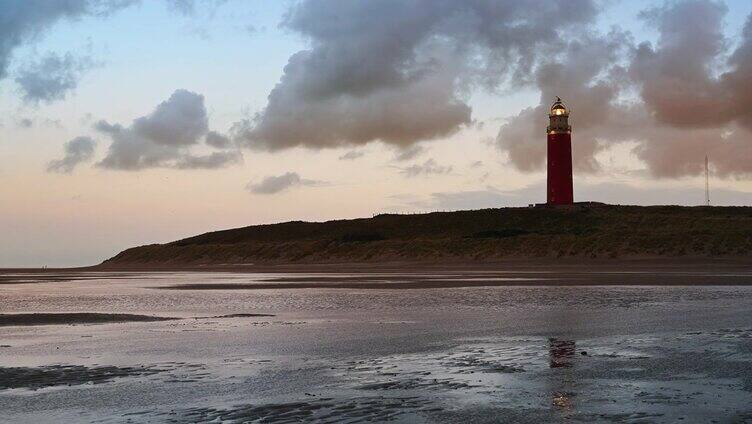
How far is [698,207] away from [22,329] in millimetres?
86791

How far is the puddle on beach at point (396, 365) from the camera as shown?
31.1ft

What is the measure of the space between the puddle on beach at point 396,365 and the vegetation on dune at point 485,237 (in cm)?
4043

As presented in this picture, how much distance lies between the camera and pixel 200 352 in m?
14.8

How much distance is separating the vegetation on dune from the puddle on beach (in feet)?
133

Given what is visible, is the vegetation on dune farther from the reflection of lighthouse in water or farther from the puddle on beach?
the reflection of lighthouse in water

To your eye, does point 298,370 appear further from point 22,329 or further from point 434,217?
point 434,217

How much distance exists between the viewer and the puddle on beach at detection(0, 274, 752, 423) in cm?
949

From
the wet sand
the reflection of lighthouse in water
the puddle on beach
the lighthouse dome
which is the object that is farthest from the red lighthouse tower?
the reflection of lighthouse in water

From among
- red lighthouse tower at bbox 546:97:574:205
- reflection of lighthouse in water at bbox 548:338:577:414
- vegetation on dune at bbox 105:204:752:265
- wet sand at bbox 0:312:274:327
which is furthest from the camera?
red lighthouse tower at bbox 546:97:574:205

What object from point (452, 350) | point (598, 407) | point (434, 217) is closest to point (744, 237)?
point (434, 217)

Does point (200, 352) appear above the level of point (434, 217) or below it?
below

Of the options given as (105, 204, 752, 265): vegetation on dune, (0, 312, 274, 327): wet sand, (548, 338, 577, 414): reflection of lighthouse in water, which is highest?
(105, 204, 752, 265): vegetation on dune

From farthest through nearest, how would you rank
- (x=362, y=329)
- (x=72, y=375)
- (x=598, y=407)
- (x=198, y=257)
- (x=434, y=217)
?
1. (x=434, y=217)
2. (x=198, y=257)
3. (x=362, y=329)
4. (x=72, y=375)
5. (x=598, y=407)

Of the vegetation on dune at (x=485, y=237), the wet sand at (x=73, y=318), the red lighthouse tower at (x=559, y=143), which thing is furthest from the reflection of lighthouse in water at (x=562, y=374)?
the red lighthouse tower at (x=559, y=143)
